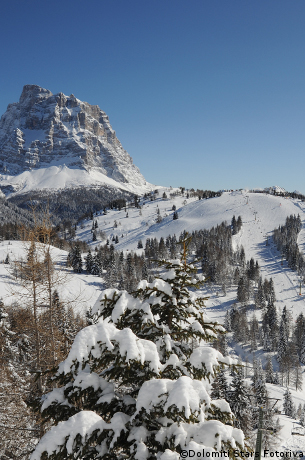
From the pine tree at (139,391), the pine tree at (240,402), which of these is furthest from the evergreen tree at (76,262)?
the pine tree at (139,391)

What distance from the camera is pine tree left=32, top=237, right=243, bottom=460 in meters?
4.45

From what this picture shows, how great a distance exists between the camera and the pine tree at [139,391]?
445cm

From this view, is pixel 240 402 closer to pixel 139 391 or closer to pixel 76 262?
pixel 139 391

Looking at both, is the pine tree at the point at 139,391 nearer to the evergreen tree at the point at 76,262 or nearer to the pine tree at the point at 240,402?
the pine tree at the point at 240,402

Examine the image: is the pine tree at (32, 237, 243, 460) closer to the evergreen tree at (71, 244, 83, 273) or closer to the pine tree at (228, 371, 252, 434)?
the pine tree at (228, 371, 252, 434)

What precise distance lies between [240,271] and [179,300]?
6127 inches

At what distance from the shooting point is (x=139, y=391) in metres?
4.73

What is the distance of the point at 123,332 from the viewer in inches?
199

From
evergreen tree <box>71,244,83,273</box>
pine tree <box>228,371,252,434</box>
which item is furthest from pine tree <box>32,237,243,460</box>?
evergreen tree <box>71,244,83,273</box>

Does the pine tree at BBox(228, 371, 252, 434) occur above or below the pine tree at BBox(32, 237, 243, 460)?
below

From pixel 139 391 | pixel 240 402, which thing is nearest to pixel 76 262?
pixel 240 402

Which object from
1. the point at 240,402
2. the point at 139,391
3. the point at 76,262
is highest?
the point at 139,391

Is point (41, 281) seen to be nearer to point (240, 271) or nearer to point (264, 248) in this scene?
point (240, 271)

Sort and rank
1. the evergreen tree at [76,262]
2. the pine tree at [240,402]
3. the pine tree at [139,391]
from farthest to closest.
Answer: the evergreen tree at [76,262] < the pine tree at [240,402] < the pine tree at [139,391]
